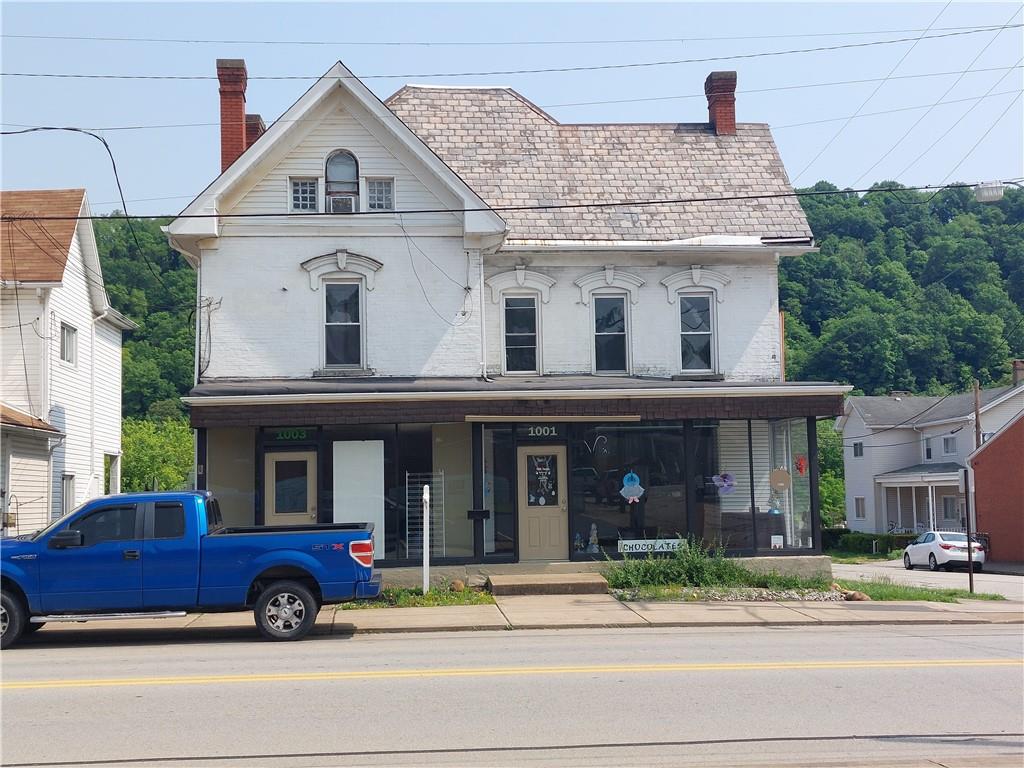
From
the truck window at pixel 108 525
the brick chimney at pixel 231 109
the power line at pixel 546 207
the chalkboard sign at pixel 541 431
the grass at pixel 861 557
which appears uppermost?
the brick chimney at pixel 231 109

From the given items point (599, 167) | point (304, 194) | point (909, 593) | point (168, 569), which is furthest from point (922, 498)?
point (168, 569)

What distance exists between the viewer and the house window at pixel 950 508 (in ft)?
181

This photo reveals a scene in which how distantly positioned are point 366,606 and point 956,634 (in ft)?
30.8

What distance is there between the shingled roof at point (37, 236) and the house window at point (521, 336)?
10.6 meters

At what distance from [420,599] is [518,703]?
30.2 ft

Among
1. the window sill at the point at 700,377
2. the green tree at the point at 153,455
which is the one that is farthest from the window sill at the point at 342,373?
the green tree at the point at 153,455

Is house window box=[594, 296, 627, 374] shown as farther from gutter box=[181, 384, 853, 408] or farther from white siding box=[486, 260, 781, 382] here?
gutter box=[181, 384, 853, 408]

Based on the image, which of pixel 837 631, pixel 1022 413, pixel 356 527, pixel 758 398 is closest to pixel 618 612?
pixel 837 631

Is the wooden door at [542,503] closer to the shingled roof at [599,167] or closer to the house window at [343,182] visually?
the shingled roof at [599,167]

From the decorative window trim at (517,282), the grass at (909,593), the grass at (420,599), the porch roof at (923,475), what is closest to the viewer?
the grass at (420,599)

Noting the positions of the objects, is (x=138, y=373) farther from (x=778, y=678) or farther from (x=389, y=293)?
(x=778, y=678)

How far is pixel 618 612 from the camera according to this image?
56.3 feet

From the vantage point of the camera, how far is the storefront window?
21.1 m

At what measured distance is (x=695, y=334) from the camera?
76.6 ft
